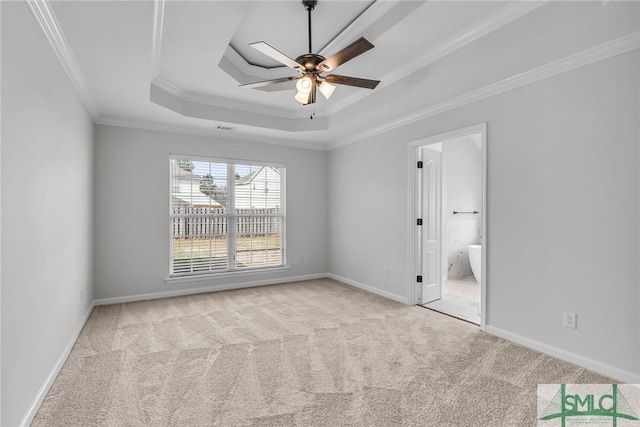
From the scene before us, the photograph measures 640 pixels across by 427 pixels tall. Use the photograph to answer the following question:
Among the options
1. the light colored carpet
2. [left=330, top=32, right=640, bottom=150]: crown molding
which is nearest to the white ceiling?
[left=330, top=32, right=640, bottom=150]: crown molding

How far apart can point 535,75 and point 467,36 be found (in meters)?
0.72

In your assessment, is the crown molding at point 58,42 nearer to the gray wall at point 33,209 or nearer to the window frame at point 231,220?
the gray wall at point 33,209

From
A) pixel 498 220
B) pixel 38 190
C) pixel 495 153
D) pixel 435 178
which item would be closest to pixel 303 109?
pixel 435 178

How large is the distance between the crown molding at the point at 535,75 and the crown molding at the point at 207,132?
174 centimetres

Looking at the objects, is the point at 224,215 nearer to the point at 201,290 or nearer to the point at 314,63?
the point at 201,290

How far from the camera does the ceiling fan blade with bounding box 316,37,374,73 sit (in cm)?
229

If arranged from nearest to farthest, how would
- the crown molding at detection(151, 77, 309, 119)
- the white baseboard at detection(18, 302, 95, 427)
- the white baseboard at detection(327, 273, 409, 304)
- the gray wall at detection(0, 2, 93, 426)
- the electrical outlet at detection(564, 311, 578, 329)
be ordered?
the gray wall at detection(0, 2, 93, 426) → the white baseboard at detection(18, 302, 95, 427) → the electrical outlet at detection(564, 311, 578, 329) → the crown molding at detection(151, 77, 309, 119) → the white baseboard at detection(327, 273, 409, 304)

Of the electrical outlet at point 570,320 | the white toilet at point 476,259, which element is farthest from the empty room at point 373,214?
the white toilet at point 476,259

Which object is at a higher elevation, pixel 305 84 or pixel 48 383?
pixel 305 84

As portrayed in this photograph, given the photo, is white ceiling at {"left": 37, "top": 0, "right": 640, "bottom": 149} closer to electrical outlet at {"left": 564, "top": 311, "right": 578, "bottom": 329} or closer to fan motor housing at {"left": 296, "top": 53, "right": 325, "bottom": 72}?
fan motor housing at {"left": 296, "top": 53, "right": 325, "bottom": 72}

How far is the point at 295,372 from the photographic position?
8.28 feet

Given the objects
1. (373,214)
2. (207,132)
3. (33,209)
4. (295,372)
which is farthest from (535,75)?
(207,132)

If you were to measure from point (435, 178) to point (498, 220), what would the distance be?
1.42 metres

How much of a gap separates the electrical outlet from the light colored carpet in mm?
299
